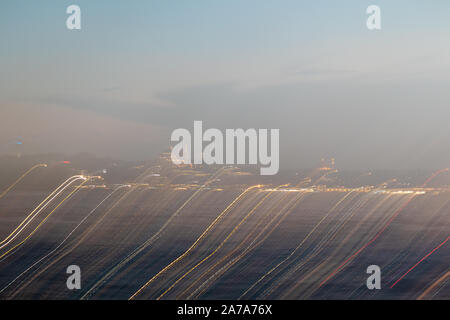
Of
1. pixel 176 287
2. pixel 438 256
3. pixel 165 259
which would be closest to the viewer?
pixel 176 287

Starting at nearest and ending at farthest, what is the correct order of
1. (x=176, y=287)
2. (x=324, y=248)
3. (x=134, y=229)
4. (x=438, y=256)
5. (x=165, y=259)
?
(x=176, y=287) → (x=165, y=259) → (x=438, y=256) → (x=324, y=248) → (x=134, y=229)

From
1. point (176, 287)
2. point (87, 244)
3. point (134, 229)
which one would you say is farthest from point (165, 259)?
point (134, 229)

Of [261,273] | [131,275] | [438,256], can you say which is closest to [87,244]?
[131,275]

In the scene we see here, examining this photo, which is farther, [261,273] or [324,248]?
[324,248]

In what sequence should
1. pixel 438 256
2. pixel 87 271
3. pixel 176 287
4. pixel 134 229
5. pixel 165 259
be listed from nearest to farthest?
pixel 176 287, pixel 87 271, pixel 165 259, pixel 438 256, pixel 134 229
